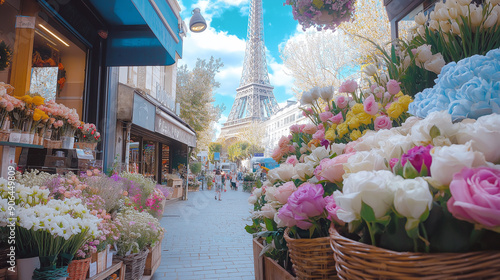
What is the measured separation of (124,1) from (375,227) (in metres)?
3.96

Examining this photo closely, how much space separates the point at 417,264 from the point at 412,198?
0.48 ft

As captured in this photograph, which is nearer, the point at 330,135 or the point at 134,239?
the point at 330,135

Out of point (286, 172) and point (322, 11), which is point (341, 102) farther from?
point (322, 11)

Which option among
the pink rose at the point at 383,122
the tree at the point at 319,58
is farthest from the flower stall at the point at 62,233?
the tree at the point at 319,58

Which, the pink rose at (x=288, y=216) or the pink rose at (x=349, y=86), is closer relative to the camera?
the pink rose at (x=288, y=216)

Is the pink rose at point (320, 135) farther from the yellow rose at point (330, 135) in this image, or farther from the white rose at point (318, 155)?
the white rose at point (318, 155)

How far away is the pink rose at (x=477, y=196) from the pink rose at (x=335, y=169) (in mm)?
431

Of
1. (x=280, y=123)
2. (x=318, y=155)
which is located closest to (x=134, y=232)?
(x=318, y=155)

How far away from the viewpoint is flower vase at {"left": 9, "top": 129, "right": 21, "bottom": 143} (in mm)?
2342

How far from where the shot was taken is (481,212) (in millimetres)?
524

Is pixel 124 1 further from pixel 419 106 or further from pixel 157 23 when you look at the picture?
pixel 419 106

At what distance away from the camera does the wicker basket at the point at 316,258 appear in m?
1.05

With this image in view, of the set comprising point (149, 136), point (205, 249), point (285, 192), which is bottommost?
point (205, 249)

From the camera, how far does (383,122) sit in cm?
128
